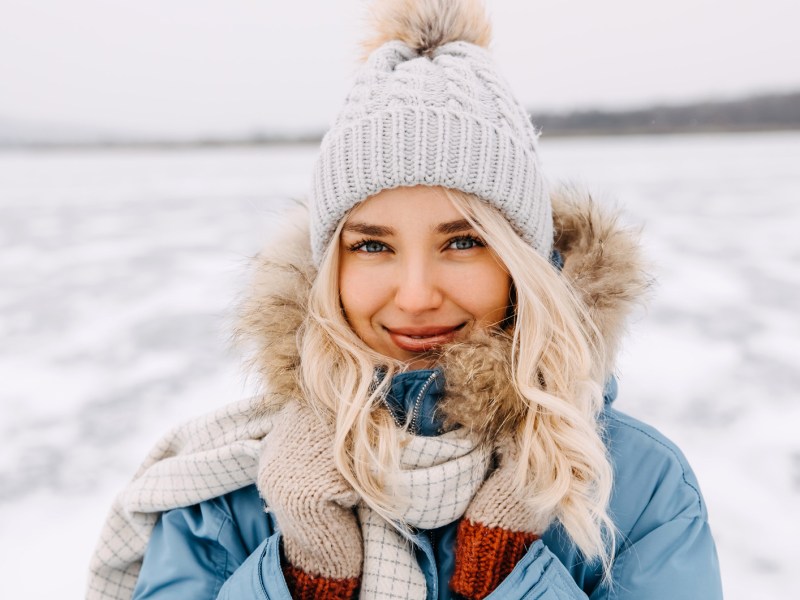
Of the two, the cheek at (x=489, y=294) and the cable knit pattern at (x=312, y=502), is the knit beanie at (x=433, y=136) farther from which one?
the cable knit pattern at (x=312, y=502)

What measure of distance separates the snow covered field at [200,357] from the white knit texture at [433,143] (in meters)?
0.30

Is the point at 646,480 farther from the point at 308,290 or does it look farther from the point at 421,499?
the point at 308,290

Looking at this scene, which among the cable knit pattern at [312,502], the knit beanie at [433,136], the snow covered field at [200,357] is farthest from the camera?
the snow covered field at [200,357]

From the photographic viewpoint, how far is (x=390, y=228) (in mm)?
1090

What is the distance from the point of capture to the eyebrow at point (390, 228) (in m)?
1.08

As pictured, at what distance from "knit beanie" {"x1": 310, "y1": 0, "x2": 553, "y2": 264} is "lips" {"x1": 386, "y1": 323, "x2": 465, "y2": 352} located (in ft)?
0.77

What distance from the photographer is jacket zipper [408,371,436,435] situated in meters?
1.09

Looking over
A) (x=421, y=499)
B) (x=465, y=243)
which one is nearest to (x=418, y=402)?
(x=421, y=499)

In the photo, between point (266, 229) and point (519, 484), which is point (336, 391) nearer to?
point (519, 484)

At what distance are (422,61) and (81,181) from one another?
27.8 ft

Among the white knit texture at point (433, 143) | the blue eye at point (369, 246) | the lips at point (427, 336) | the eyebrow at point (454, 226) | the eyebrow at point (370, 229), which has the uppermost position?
the white knit texture at point (433, 143)

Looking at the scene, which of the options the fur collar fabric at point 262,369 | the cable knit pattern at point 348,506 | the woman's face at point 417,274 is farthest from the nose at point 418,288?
the cable knit pattern at point 348,506

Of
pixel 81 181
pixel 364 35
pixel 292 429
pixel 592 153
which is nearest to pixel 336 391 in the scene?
pixel 292 429

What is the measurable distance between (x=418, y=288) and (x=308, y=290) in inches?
11.7
